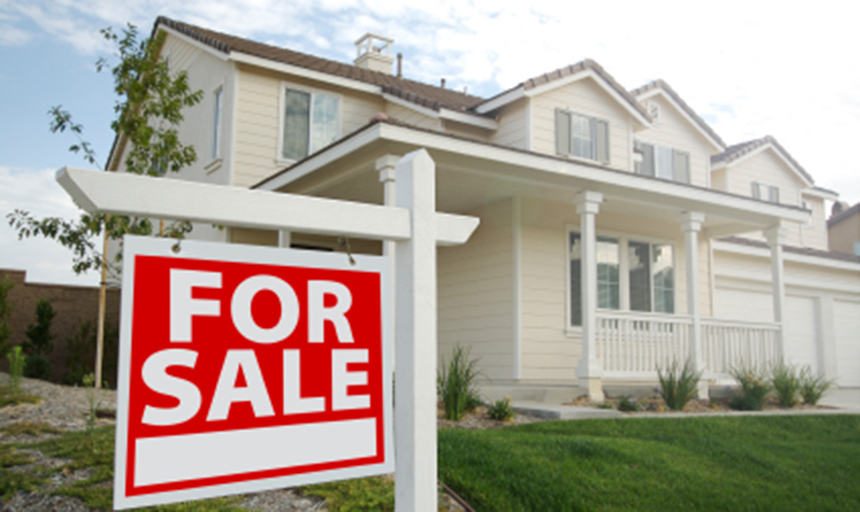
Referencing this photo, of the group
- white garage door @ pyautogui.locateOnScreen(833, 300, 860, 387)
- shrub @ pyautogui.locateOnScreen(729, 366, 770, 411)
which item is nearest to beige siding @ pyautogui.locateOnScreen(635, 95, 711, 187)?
white garage door @ pyautogui.locateOnScreen(833, 300, 860, 387)

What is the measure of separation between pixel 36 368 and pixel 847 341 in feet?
57.7

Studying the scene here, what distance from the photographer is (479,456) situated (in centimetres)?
462

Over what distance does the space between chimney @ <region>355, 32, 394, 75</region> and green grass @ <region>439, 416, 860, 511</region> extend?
10.7 meters

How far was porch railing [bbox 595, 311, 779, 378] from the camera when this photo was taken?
923 centimetres

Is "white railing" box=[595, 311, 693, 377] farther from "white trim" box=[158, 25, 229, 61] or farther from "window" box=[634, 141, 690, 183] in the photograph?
"white trim" box=[158, 25, 229, 61]

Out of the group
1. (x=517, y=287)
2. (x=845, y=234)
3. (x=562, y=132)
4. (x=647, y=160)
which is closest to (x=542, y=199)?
(x=517, y=287)

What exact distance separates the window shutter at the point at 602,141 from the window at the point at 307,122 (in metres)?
4.80

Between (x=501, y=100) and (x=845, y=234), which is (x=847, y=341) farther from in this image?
(x=845, y=234)

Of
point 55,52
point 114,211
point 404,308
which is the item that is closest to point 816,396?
point 404,308

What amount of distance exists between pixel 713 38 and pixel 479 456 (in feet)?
29.4

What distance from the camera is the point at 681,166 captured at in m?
14.7

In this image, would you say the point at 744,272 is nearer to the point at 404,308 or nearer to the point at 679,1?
the point at 679,1

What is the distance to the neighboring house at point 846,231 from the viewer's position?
93.0 feet

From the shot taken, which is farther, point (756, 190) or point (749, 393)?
point (756, 190)
